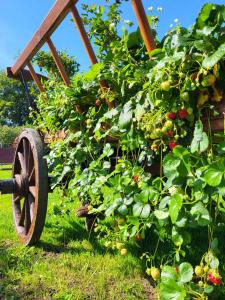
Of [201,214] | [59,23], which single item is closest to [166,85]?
[201,214]

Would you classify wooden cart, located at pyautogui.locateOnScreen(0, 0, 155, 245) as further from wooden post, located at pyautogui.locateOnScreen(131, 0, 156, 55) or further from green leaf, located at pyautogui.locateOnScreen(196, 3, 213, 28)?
green leaf, located at pyautogui.locateOnScreen(196, 3, 213, 28)

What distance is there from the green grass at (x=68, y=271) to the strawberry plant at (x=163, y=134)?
0.47 m

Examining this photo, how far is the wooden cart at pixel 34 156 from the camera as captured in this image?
2424 mm

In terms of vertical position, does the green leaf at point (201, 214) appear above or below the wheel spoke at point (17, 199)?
below

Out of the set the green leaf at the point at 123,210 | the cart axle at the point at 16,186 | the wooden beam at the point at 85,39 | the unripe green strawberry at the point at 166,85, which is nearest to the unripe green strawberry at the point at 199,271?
the green leaf at the point at 123,210

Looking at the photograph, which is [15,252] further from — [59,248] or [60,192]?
[60,192]

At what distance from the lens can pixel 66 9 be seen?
243 centimetres

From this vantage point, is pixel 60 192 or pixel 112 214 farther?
pixel 60 192

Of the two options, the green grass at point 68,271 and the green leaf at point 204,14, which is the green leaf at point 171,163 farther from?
the green grass at point 68,271

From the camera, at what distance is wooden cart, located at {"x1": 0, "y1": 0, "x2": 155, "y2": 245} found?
95.4 inches

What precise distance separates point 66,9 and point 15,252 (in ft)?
6.44

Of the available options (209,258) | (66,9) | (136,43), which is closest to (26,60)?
(66,9)

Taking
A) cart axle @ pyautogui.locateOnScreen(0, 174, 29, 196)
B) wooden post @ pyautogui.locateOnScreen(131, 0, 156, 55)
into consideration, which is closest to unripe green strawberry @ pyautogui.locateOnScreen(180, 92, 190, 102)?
wooden post @ pyautogui.locateOnScreen(131, 0, 156, 55)

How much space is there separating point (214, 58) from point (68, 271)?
1.98m
